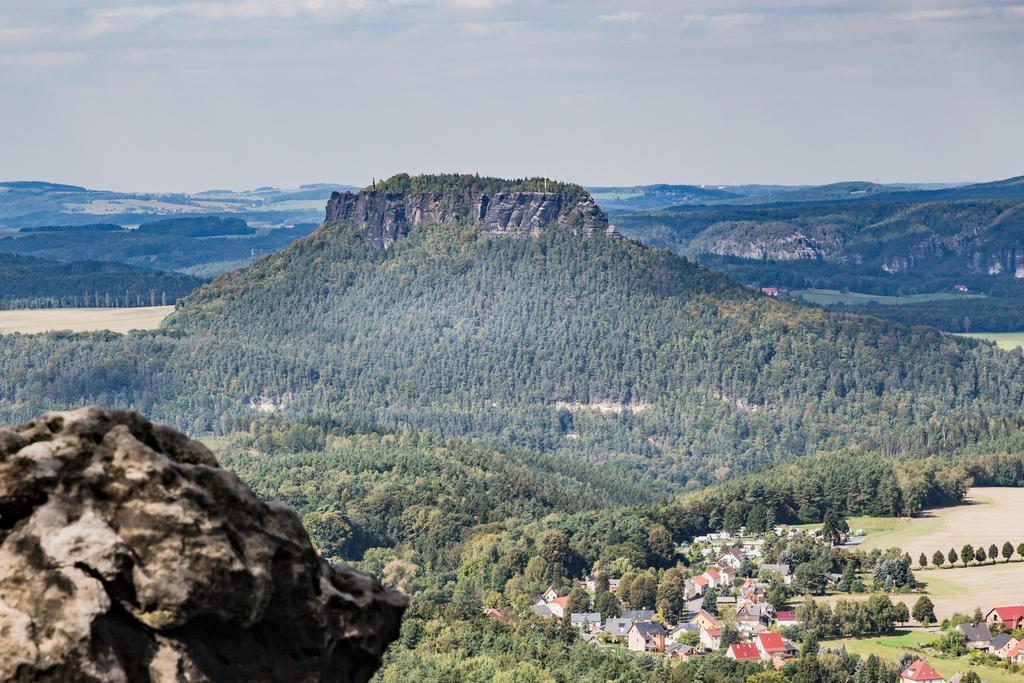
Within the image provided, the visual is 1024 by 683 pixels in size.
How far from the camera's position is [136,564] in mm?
22125

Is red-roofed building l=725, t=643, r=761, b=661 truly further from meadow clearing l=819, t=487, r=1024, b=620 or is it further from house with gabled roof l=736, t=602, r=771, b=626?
meadow clearing l=819, t=487, r=1024, b=620

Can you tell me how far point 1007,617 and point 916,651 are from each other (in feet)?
35.8

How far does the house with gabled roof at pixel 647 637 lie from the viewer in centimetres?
11181

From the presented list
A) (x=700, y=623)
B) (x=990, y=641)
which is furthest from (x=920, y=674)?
(x=700, y=623)

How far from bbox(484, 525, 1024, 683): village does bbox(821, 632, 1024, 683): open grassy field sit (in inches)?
43.5

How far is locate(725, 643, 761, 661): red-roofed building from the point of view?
354ft

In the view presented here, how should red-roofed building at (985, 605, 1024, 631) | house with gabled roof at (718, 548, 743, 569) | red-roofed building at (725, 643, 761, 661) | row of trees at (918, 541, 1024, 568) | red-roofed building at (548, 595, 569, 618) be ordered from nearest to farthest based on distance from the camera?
red-roofed building at (725, 643, 761, 661) → red-roofed building at (985, 605, 1024, 631) → red-roofed building at (548, 595, 569, 618) → house with gabled roof at (718, 548, 743, 569) → row of trees at (918, 541, 1024, 568)

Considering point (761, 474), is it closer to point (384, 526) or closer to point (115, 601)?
point (384, 526)

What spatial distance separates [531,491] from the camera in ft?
559

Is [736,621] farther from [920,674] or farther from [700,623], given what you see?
[920,674]

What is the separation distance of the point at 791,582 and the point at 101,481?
11397 centimetres

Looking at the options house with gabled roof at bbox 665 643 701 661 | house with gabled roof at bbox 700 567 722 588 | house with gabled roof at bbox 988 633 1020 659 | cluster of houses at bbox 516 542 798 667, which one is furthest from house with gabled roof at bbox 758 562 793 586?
house with gabled roof at bbox 988 633 1020 659

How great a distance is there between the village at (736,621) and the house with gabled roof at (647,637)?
2 centimetres

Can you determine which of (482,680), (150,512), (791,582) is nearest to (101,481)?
(150,512)
